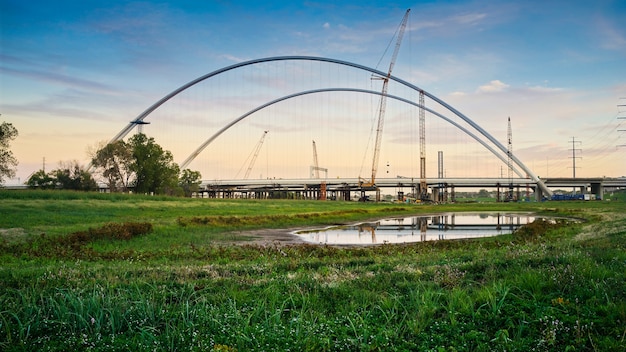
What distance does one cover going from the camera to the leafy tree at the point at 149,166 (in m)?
90.2

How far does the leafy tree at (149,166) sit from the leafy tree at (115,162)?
1.04 metres

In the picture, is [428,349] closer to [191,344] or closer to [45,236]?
[191,344]

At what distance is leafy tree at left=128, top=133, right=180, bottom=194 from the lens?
90188 millimetres

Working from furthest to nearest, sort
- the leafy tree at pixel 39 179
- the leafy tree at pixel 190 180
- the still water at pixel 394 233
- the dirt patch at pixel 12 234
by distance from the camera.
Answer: the leafy tree at pixel 190 180 < the leafy tree at pixel 39 179 < the still water at pixel 394 233 < the dirt patch at pixel 12 234

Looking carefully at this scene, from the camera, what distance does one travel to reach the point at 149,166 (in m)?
90.1

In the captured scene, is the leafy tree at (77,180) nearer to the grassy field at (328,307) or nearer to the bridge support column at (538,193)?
the grassy field at (328,307)

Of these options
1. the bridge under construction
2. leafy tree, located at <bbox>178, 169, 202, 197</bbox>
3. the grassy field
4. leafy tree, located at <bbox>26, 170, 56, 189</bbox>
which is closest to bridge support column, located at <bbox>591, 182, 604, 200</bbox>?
the bridge under construction

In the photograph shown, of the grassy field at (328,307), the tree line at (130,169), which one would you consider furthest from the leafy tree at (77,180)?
the grassy field at (328,307)

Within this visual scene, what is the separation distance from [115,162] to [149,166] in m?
5.98

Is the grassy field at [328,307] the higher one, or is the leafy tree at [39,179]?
the leafy tree at [39,179]

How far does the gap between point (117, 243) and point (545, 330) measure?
2037 cm

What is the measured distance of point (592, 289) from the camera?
8688 millimetres

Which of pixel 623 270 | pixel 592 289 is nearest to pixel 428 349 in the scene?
pixel 592 289

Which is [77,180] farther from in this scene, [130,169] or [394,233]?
[394,233]
